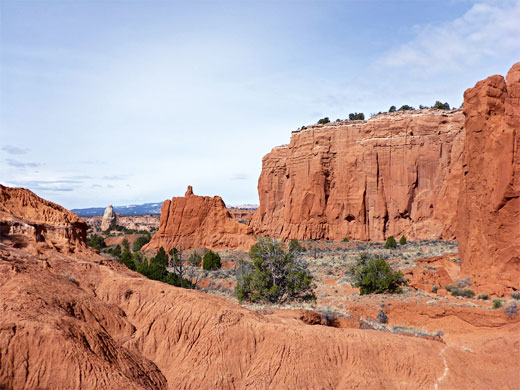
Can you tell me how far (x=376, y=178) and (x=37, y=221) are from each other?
47.4 meters

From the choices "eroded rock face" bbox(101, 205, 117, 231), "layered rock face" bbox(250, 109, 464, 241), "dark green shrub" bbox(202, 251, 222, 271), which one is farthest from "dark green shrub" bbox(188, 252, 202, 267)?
"eroded rock face" bbox(101, 205, 117, 231)

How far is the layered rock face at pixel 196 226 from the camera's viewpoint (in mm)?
52000

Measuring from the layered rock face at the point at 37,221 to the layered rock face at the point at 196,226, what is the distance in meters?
38.2

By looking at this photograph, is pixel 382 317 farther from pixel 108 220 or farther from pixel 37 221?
pixel 108 220

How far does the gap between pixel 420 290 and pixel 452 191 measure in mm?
28382

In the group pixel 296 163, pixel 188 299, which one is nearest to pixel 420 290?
pixel 188 299

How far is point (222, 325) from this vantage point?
938 cm

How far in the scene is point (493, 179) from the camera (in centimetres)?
2011

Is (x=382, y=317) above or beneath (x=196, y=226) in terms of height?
beneath

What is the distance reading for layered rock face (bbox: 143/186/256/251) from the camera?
52000mm

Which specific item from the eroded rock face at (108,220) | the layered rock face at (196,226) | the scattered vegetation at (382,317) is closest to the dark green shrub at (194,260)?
the layered rock face at (196,226)

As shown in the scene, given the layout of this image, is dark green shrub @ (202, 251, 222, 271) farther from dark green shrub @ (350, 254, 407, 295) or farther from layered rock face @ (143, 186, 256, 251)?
dark green shrub @ (350, 254, 407, 295)

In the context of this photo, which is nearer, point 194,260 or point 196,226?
point 194,260

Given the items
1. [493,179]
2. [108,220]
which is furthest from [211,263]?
[108,220]
